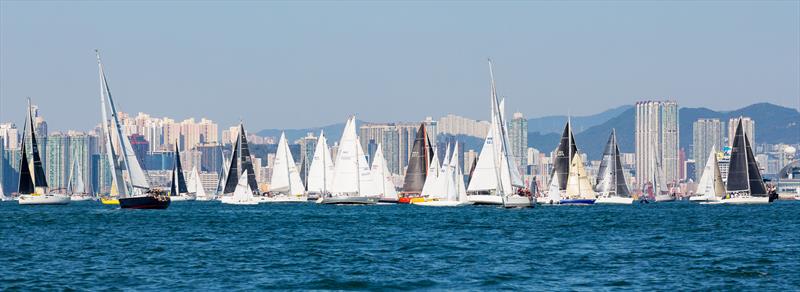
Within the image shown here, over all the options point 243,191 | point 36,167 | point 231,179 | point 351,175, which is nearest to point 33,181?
point 36,167

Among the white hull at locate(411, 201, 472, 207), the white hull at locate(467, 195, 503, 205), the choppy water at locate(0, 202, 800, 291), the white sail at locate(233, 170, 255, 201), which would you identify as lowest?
the choppy water at locate(0, 202, 800, 291)

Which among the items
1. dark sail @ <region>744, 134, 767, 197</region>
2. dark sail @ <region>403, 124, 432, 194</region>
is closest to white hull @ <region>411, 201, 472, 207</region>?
dark sail @ <region>403, 124, 432, 194</region>

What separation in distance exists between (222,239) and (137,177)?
152 ft

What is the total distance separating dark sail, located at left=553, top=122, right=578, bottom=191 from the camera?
448 feet

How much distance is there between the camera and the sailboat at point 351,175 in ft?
465

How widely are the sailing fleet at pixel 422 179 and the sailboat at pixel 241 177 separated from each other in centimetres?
13

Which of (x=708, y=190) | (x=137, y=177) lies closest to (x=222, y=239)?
(x=137, y=177)

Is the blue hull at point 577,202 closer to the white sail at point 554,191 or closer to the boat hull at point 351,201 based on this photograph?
the white sail at point 554,191

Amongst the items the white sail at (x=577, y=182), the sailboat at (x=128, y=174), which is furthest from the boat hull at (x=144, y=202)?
the white sail at (x=577, y=182)

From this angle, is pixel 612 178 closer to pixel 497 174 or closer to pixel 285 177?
pixel 285 177

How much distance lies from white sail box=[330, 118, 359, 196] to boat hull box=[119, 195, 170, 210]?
29322 millimetres

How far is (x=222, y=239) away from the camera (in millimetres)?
68312

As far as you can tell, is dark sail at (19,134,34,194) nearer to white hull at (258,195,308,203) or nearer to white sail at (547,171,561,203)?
white hull at (258,195,308,203)

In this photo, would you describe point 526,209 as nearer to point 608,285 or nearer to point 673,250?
point 673,250
